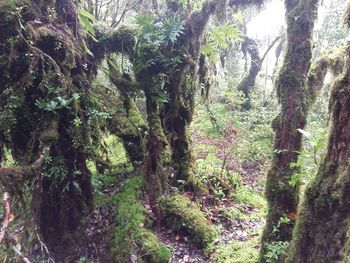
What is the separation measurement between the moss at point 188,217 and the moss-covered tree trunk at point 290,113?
1.44 m

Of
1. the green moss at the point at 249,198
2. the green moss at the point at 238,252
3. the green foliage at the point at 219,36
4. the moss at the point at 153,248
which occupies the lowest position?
the moss at the point at 153,248

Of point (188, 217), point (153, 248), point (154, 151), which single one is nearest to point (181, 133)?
point (154, 151)

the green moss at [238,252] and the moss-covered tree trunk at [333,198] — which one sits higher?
the moss-covered tree trunk at [333,198]

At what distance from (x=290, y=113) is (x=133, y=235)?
346 centimetres

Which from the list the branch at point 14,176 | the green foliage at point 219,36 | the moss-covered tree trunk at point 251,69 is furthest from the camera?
the moss-covered tree trunk at point 251,69

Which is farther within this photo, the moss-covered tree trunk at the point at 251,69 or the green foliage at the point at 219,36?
the moss-covered tree trunk at the point at 251,69

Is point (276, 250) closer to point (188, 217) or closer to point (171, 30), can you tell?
point (188, 217)

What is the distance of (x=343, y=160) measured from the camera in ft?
10.2

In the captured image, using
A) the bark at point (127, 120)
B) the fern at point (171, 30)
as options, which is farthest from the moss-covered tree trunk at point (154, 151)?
the fern at point (171, 30)

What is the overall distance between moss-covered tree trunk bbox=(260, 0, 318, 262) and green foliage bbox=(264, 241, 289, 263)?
240mm

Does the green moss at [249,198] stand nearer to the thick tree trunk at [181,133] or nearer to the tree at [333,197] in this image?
the thick tree trunk at [181,133]

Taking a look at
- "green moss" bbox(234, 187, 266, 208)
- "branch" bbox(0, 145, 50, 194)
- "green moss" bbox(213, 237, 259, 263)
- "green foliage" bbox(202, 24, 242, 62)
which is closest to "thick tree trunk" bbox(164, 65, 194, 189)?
"green foliage" bbox(202, 24, 242, 62)

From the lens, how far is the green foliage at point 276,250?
14.8 ft

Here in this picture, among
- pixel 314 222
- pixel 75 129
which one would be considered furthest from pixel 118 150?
pixel 314 222
